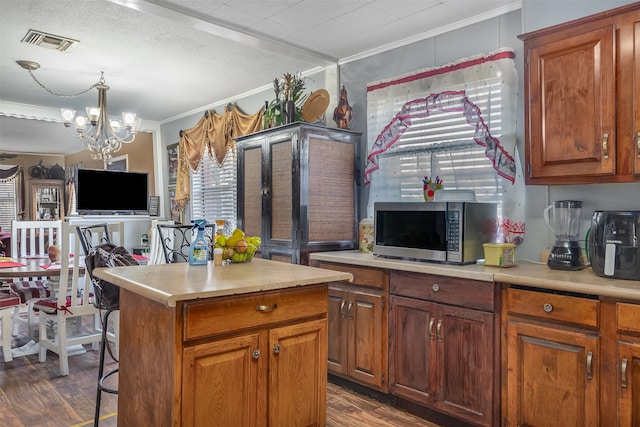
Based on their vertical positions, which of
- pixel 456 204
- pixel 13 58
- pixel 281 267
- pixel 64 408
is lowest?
pixel 64 408

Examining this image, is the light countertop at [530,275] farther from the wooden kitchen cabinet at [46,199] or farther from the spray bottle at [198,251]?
the wooden kitchen cabinet at [46,199]

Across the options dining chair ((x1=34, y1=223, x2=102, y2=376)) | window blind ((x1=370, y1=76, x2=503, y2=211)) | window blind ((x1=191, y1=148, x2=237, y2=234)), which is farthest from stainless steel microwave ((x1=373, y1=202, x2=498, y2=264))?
window blind ((x1=191, y1=148, x2=237, y2=234))

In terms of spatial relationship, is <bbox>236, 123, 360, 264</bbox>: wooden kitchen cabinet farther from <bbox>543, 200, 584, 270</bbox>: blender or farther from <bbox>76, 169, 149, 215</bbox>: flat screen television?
<bbox>76, 169, 149, 215</bbox>: flat screen television

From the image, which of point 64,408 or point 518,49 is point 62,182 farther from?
point 518,49

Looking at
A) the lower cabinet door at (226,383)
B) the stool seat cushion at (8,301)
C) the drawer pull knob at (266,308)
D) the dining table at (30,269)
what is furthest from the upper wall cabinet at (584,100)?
the stool seat cushion at (8,301)

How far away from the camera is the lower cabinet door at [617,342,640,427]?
1854 millimetres

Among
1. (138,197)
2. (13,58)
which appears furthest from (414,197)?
(138,197)

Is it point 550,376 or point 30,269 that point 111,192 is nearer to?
point 30,269

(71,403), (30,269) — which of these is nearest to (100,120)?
(30,269)

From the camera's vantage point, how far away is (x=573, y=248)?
2.32 m

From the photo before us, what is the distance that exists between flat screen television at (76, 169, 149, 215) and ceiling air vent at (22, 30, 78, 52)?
2.69 m

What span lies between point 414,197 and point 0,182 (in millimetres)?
11053

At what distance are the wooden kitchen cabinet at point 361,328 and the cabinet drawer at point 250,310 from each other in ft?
2.76

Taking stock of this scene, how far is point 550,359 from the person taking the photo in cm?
208
